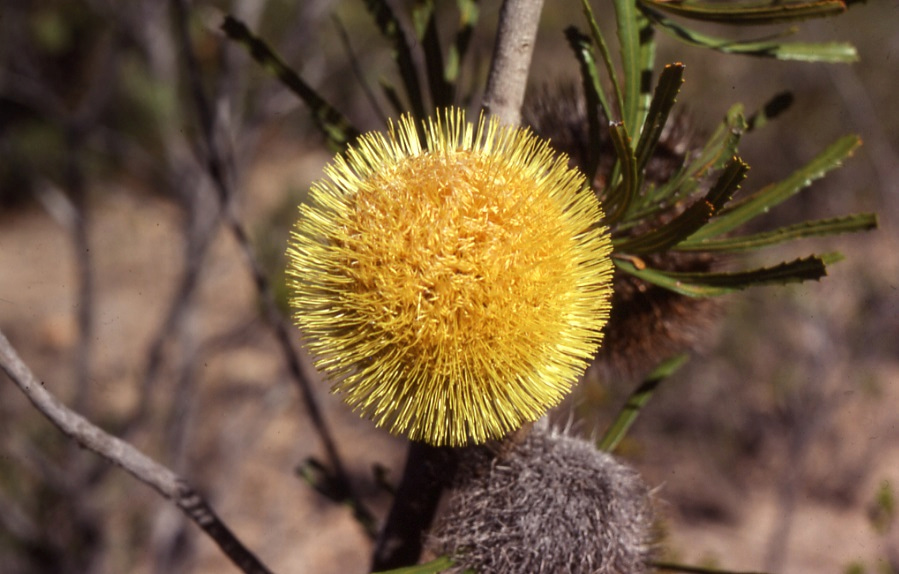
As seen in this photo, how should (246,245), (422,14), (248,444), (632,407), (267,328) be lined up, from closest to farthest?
1. (422,14)
2. (632,407)
3. (246,245)
4. (248,444)
5. (267,328)

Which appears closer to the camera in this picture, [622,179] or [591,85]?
[622,179]

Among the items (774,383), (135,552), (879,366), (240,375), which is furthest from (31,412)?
(879,366)

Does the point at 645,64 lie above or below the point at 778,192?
above

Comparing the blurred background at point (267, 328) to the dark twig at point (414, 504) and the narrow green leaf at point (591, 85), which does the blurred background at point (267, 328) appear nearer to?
the dark twig at point (414, 504)

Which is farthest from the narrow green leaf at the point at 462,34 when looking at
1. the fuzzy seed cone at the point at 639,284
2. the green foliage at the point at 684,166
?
the green foliage at the point at 684,166

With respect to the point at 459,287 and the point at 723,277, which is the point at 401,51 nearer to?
the point at 459,287

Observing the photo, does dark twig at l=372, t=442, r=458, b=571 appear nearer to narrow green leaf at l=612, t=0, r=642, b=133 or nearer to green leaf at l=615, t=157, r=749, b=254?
green leaf at l=615, t=157, r=749, b=254

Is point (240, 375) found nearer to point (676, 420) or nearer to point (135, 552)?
point (135, 552)

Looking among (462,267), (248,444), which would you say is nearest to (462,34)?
(462,267)

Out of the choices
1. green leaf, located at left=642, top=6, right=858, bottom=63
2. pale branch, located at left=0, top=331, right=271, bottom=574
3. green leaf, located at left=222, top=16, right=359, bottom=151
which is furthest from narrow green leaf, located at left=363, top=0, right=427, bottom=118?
pale branch, located at left=0, top=331, right=271, bottom=574
